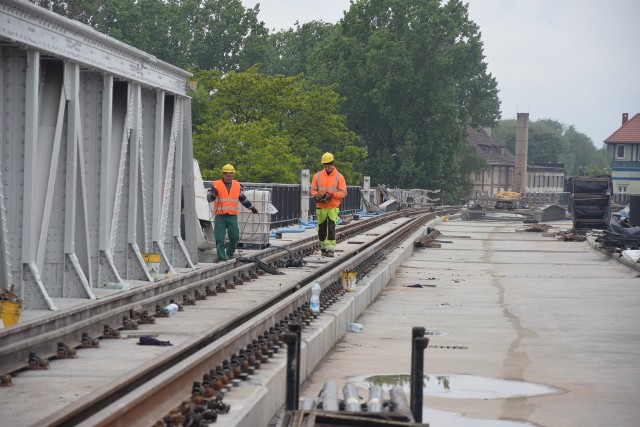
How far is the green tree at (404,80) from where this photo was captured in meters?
90.9

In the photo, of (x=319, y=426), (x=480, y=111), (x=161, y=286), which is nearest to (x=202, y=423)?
(x=319, y=426)

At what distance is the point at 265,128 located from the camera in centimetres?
5988

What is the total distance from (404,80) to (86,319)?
264ft

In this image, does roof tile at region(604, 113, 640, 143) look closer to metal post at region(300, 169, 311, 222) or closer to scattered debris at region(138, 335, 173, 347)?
metal post at region(300, 169, 311, 222)

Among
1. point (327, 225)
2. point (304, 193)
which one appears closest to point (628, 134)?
point (304, 193)

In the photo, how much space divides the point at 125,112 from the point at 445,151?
252 feet

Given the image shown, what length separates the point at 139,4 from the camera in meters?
104

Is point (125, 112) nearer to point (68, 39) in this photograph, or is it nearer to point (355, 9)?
point (68, 39)

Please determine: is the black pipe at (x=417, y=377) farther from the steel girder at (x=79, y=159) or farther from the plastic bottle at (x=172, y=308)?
the plastic bottle at (x=172, y=308)

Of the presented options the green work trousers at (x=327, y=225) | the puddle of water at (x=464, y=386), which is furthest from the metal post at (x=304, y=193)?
the puddle of water at (x=464, y=386)

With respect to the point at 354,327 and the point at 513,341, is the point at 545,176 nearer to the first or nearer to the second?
the point at 354,327

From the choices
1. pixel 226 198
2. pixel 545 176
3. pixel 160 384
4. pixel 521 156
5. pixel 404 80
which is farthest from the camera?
pixel 545 176

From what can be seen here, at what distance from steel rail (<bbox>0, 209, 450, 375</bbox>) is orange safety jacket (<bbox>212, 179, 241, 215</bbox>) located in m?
1.47

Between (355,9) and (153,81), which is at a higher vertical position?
(355,9)
